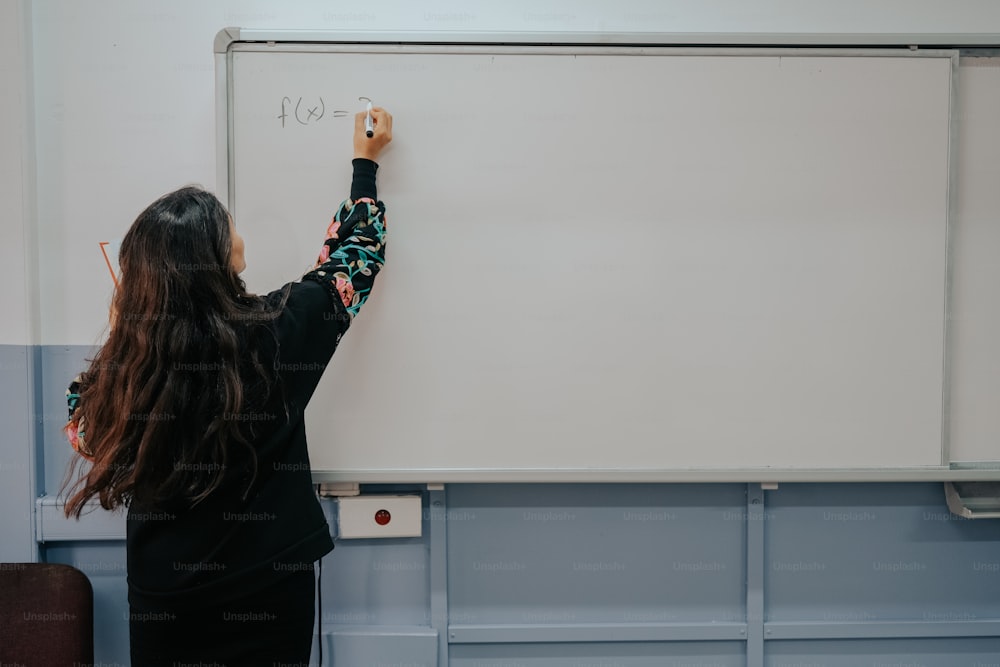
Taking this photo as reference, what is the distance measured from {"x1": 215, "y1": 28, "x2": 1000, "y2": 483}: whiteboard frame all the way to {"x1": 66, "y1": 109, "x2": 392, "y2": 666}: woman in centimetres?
29

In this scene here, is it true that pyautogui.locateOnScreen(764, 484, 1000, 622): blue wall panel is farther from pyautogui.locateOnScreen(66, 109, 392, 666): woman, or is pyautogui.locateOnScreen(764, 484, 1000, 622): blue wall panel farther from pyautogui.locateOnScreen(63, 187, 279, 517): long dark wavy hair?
pyautogui.locateOnScreen(63, 187, 279, 517): long dark wavy hair

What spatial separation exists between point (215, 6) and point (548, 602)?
1696mm

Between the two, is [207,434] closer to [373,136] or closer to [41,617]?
[373,136]

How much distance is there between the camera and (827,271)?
1.47 metres

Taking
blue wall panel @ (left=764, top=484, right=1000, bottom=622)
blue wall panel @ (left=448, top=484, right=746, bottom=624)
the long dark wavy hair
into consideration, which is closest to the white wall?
the long dark wavy hair

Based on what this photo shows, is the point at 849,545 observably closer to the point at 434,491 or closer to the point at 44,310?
the point at 434,491

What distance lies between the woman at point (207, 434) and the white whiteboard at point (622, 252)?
0.24 meters

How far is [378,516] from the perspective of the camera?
1.53 metres

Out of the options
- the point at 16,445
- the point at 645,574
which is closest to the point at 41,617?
the point at 16,445

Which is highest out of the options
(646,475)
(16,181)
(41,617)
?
(16,181)

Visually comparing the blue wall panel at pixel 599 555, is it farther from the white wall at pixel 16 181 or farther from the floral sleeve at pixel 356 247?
the white wall at pixel 16 181

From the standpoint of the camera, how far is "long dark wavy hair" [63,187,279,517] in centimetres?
105

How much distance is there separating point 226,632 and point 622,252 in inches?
44.9

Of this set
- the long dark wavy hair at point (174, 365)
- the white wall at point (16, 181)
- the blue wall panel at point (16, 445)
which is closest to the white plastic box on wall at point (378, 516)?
the long dark wavy hair at point (174, 365)
